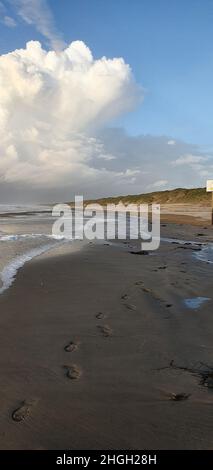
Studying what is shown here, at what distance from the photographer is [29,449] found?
277 centimetres

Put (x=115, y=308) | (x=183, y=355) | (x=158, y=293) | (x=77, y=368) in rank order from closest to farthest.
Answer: (x=77, y=368), (x=183, y=355), (x=115, y=308), (x=158, y=293)

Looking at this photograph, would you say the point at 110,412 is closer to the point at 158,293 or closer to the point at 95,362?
the point at 95,362

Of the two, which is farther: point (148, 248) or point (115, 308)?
point (148, 248)

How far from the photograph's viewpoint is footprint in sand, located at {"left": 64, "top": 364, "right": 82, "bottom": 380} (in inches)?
151

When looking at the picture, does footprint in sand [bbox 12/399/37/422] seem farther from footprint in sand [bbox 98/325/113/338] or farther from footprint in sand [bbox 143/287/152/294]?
footprint in sand [bbox 143/287/152/294]

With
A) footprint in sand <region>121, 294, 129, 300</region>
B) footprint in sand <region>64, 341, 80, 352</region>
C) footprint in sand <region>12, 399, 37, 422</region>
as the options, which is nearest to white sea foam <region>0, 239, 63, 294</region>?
footprint in sand <region>121, 294, 129, 300</region>

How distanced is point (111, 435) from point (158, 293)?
4.65 metres

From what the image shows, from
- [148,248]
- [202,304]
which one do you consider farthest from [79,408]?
[148,248]

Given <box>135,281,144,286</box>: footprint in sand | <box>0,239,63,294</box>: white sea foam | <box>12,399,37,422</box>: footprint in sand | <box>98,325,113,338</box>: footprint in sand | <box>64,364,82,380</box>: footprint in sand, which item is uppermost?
<box>0,239,63,294</box>: white sea foam

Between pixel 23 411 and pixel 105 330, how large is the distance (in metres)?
2.14

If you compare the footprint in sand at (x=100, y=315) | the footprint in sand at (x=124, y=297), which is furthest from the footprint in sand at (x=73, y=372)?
the footprint in sand at (x=124, y=297)
